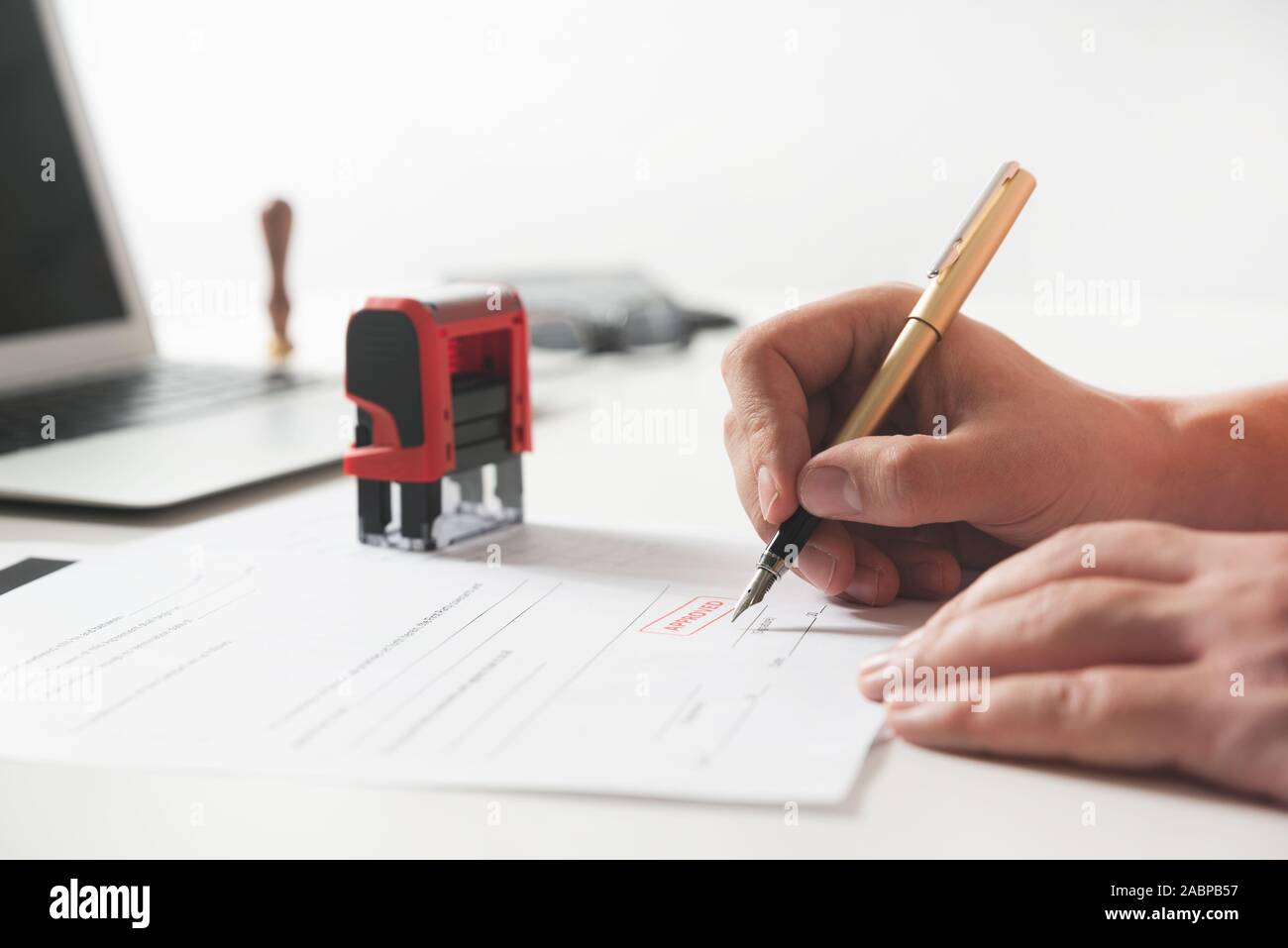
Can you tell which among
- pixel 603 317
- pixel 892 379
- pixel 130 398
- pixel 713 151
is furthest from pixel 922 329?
pixel 713 151

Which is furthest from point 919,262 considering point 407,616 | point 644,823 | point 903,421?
point 644,823

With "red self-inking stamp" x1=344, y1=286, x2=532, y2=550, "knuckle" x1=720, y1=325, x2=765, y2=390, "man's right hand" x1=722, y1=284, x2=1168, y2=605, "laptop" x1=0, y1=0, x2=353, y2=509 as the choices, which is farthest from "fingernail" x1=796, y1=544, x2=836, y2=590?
"laptop" x1=0, y1=0, x2=353, y2=509

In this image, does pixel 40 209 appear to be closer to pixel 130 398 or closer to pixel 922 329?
pixel 130 398

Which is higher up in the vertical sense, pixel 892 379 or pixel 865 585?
pixel 892 379

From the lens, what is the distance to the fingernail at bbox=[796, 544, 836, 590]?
24.6 inches

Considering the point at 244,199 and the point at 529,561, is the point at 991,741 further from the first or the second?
the point at 244,199

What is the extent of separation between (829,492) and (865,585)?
0.05 meters

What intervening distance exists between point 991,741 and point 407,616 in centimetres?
29

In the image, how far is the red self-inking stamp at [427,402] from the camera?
71 cm

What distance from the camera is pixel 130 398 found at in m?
1.07

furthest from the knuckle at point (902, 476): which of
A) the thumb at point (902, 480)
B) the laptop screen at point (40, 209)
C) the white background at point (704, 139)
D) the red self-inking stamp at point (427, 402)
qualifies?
the white background at point (704, 139)

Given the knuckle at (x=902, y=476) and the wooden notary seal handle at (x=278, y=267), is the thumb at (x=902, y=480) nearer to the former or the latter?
the knuckle at (x=902, y=476)

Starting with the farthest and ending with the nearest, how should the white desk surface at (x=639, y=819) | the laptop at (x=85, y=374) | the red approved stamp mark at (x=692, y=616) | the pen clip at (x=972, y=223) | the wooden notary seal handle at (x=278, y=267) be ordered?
the wooden notary seal handle at (x=278, y=267)
the laptop at (x=85, y=374)
the pen clip at (x=972, y=223)
the red approved stamp mark at (x=692, y=616)
the white desk surface at (x=639, y=819)

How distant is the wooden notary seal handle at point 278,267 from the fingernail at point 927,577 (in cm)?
94
